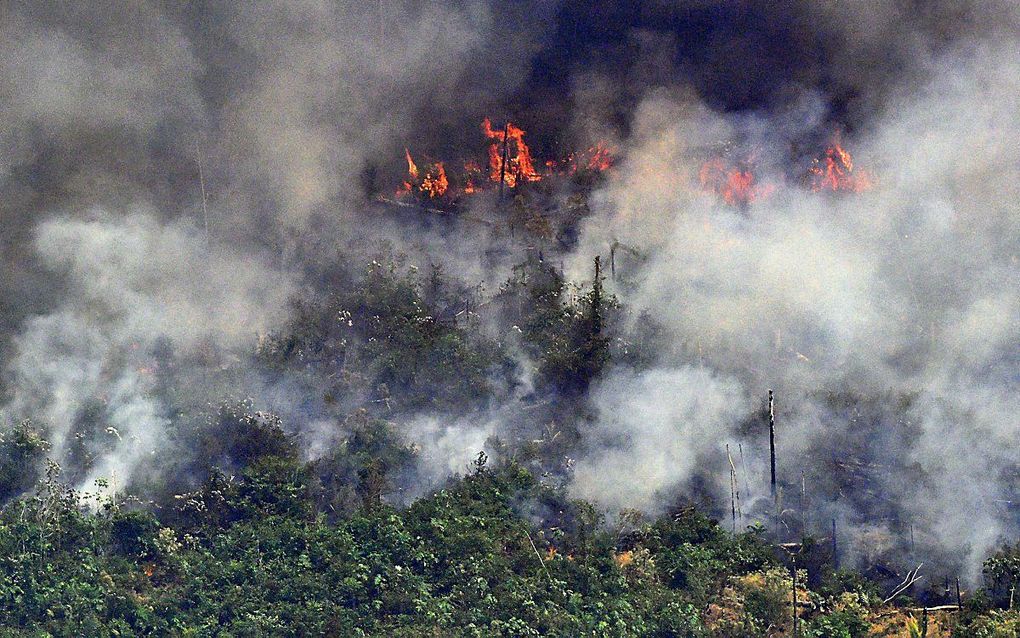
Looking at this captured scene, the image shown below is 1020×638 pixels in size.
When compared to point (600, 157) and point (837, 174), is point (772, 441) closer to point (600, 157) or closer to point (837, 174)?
point (837, 174)

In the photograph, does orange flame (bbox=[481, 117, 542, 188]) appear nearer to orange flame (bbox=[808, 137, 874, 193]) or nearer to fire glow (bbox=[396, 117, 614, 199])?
fire glow (bbox=[396, 117, 614, 199])

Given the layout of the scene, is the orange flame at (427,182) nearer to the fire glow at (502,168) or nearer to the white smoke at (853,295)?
the fire glow at (502,168)

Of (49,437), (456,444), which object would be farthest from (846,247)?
(49,437)

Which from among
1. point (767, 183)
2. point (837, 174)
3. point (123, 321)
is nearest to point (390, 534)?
point (123, 321)

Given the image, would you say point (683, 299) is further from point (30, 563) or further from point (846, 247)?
point (30, 563)

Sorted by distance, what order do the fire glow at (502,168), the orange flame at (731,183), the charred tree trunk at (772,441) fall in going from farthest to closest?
the fire glow at (502,168) → the orange flame at (731,183) → the charred tree trunk at (772,441)

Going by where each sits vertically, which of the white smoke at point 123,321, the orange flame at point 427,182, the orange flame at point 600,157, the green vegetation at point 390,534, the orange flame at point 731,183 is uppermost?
the orange flame at point 600,157

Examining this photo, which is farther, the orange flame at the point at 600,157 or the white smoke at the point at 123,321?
the orange flame at the point at 600,157

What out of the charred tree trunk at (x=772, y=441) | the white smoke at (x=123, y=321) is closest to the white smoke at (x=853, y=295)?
the charred tree trunk at (x=772, y=441)
